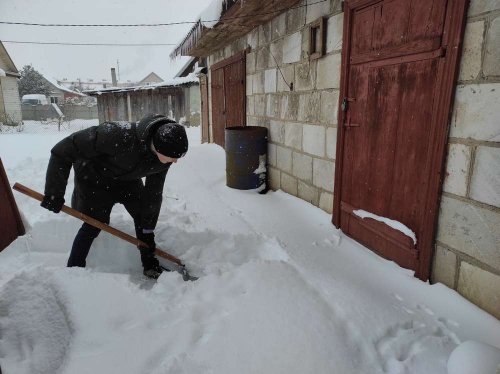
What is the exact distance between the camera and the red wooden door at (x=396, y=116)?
2330mm

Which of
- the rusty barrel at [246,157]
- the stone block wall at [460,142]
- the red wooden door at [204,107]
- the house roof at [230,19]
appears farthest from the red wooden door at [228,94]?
the stone block wall at [460,142]

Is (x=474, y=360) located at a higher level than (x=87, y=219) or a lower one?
lower

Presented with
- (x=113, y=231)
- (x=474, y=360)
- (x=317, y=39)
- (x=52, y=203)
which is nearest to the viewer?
(x=474, y=360)

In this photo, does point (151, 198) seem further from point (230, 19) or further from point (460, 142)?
point (230, 19)

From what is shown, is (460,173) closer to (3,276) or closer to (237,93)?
(3,276)

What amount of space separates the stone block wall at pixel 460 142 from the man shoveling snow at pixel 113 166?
5.96 ft

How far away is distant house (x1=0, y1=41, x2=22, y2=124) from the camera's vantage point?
20.5 metres

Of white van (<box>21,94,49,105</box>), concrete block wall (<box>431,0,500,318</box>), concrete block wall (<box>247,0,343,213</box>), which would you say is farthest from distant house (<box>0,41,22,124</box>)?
concrete block wall (<box>431,0,500,318</box>)

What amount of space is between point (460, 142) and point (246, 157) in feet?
10.1

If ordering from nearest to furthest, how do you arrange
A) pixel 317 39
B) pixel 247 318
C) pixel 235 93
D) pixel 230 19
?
pixel 247 318 → pixel 317 39 → pixel 230 19 → pixel 235 93

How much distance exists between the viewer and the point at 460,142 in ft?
7.36

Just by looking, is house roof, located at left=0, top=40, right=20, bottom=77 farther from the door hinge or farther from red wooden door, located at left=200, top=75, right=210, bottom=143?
the door hinge

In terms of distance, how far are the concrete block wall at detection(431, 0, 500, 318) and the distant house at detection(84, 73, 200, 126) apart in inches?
598

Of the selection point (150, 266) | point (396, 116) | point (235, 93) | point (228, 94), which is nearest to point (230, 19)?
point (235, 93)
